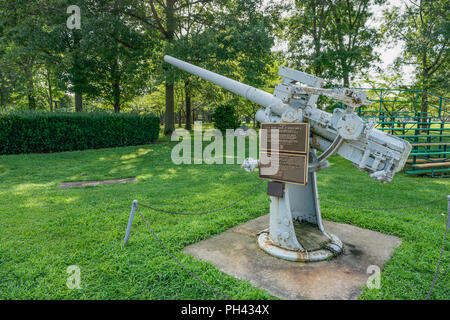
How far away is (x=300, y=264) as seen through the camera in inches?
162

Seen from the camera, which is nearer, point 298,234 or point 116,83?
point 298,234

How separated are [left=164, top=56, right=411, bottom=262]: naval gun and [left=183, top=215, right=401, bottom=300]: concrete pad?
20cm

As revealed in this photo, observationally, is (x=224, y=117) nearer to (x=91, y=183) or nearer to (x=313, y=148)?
(x=91, y=183)

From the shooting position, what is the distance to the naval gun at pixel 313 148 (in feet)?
11.8

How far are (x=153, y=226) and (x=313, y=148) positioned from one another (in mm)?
3268

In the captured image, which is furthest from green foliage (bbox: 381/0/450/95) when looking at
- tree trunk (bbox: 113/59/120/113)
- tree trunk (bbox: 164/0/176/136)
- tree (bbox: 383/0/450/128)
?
tree trunk (bbox: 113/59/120/113)

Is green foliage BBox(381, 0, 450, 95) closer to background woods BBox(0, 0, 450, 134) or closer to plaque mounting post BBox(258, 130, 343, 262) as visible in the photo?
background woods BBox(0, 0, 450, 134)

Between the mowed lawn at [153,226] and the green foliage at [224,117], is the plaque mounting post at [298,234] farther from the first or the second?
the green foliage at [224,117]

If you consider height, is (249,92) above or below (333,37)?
below

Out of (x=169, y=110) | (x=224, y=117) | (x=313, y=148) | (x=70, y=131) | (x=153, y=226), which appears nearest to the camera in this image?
(x=313, y=148)

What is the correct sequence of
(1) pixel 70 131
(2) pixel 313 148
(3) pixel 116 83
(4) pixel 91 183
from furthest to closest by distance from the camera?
(3) pixel 116 83 → (1) pixel 70 131 → (4) pixel 91 183 → (2) pixel 313 148

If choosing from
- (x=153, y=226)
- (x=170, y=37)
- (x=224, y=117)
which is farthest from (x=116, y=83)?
(x=153, y=226)

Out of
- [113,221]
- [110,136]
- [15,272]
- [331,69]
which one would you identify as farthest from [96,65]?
[15,272]

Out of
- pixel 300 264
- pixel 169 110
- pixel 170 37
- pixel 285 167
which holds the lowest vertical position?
pixel 300 264
